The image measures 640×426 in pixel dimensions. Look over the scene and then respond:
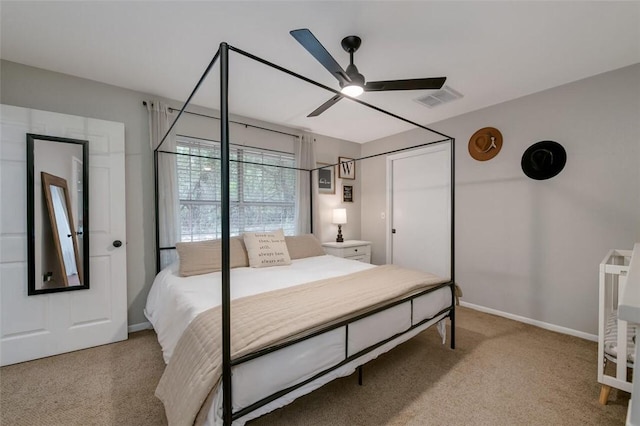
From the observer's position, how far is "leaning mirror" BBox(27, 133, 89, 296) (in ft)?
7.30

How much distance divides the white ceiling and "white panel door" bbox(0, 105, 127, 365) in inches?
22.3

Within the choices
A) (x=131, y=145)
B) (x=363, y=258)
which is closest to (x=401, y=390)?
(x=363, y=258)

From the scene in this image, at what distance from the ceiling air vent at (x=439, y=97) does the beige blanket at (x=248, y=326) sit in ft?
6.61

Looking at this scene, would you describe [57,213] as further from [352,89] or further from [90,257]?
[352,89]

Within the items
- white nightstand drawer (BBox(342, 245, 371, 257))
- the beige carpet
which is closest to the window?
white nightstand drawer (BBox(342, 245, 371, 257))

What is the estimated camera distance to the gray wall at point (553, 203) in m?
2.37

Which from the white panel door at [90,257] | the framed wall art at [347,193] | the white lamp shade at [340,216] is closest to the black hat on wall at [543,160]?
the white lamp shade at [340,216]

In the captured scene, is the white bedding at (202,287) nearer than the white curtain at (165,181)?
Yes

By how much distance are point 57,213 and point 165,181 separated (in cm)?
89

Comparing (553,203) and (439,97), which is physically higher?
(439,97)

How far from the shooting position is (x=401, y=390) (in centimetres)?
183

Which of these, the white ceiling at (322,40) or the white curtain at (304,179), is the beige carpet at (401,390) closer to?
the white curtain at (304,179)

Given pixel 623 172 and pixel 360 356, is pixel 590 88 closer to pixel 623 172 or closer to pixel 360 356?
pixel 623 172

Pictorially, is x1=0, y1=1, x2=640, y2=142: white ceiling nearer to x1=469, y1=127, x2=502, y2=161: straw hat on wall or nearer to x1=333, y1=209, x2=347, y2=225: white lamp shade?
x1=469, y1=127, x2=502, y2=161: straw hat on wall
